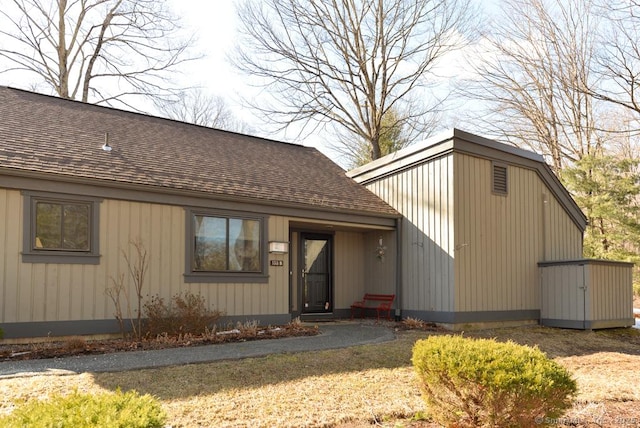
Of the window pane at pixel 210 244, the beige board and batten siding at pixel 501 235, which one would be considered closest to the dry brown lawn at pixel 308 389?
the window pane at pixel 210 244

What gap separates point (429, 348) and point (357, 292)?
30.7 ft

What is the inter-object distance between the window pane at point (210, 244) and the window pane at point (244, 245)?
0.16 m

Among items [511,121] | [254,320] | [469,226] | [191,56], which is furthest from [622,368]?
[191,56]

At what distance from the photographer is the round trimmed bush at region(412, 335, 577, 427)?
12.3 ft

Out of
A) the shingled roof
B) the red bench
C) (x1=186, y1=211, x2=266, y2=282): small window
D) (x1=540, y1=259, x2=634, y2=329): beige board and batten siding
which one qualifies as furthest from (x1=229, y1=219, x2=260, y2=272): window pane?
(x1=540, y1=259, x2=634, y2=329): beige board and batten siding

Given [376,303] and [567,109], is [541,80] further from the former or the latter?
[376,303]

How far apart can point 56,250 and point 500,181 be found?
9252 mm

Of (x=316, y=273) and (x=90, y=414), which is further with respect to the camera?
(x=316, y=273)

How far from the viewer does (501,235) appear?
1209cm

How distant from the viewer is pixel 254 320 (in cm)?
1046

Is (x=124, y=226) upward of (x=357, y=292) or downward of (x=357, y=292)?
upward

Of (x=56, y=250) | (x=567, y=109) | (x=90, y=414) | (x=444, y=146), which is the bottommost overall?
(x=90, y=414)

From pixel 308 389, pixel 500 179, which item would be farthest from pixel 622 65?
pixel 308 389

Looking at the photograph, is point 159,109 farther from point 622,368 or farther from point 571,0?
point 622,368
